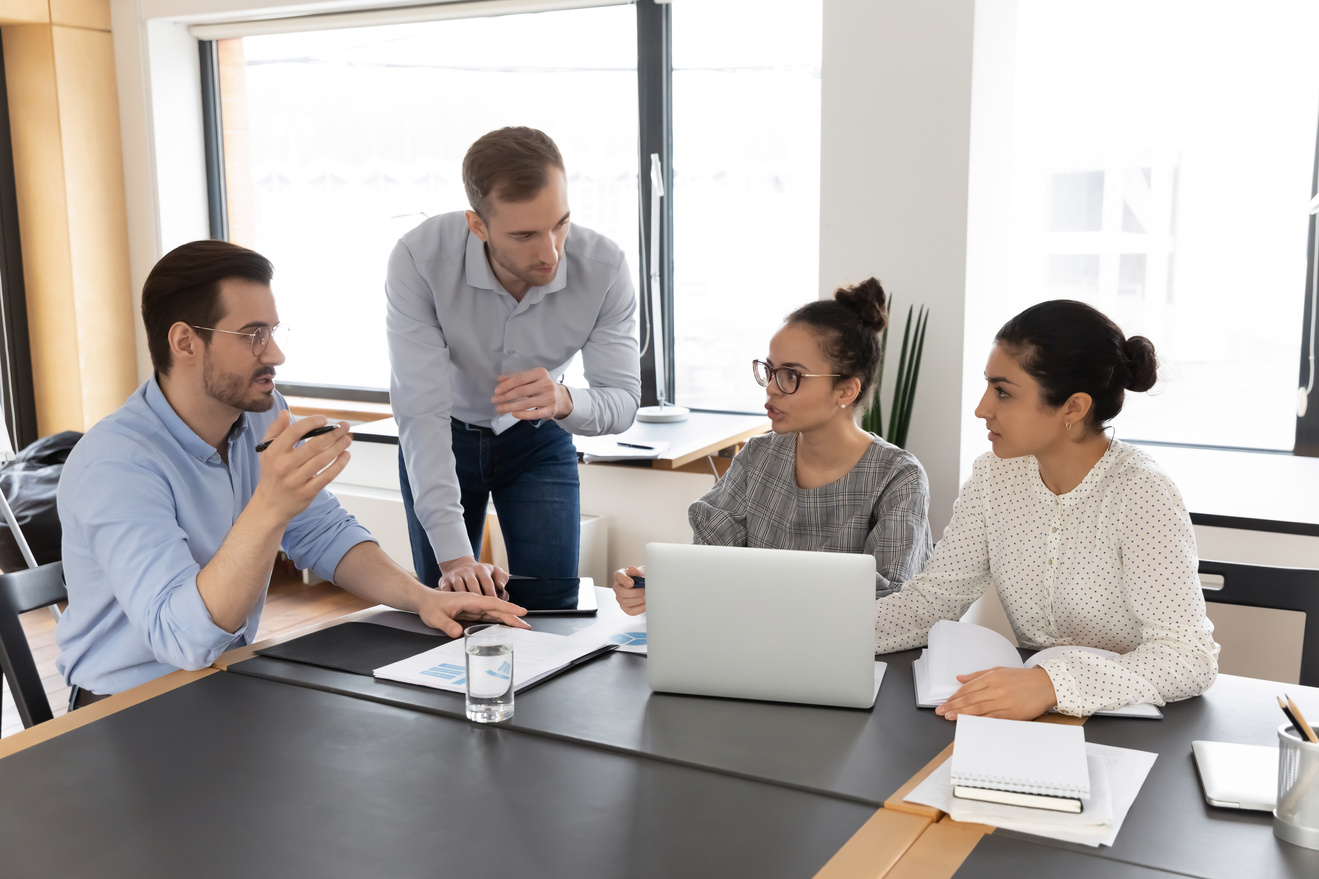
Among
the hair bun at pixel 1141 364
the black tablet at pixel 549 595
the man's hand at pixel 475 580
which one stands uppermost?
the hair bun at pixel 1141 364

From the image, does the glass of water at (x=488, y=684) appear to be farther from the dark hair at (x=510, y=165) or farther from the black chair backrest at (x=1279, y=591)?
the black chair backrest at (x=1279, y=591)

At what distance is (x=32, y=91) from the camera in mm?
4613

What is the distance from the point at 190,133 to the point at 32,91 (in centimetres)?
63

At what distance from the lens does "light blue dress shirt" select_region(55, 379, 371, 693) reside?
5.00 feet

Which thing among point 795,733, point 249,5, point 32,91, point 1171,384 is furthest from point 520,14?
point 795,733

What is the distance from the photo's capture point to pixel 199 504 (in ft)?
5.70

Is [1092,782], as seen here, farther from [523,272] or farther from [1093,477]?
[523,272]

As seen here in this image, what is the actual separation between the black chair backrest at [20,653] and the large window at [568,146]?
8.97ft

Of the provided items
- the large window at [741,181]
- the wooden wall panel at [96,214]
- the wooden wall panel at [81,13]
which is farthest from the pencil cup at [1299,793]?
the wooden wall panel at [81,13]

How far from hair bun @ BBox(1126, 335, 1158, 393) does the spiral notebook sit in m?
0.69

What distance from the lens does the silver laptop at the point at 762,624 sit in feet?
4.50

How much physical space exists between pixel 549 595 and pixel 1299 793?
1.19 meters

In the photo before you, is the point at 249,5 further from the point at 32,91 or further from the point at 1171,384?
the point at 1171,384

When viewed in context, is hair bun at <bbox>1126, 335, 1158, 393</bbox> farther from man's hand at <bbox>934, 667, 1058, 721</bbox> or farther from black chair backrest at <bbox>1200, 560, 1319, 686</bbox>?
man's hand at <bbox>934, 667, 1058, 721</bbox>
